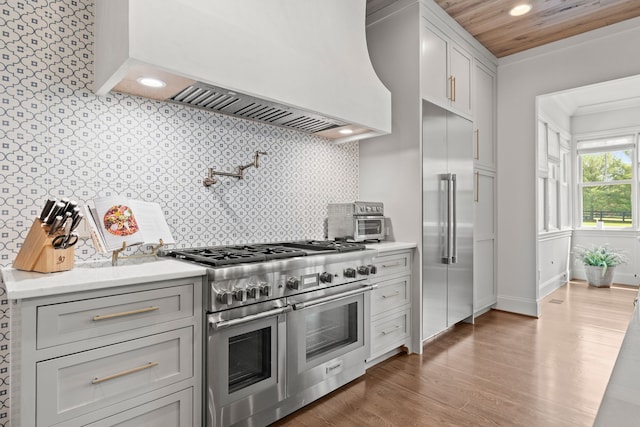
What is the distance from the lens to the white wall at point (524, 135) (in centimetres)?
370

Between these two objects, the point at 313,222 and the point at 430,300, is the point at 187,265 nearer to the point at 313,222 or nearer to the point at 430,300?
the point at 313,222

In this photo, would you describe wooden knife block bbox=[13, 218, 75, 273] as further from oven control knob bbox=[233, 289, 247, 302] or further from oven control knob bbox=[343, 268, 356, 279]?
oven control knob bbox=[343, 268, 356, 279]

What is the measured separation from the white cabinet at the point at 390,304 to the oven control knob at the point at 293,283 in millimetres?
778

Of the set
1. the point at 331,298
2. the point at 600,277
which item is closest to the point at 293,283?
the point at 331,298

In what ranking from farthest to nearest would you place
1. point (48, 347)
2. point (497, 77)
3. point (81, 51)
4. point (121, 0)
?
point (497, 77), point (81, 51), point (121, 0), point (48, 347)

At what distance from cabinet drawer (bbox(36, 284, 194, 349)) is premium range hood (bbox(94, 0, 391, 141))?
0.99 metres

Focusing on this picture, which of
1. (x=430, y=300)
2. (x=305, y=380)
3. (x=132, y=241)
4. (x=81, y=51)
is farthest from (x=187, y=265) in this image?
(x=430, y=300)

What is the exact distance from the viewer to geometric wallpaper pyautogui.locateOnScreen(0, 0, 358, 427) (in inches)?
63.9

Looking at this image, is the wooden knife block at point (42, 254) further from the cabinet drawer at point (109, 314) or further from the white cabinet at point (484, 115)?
the white cabinet at point (484, 115)

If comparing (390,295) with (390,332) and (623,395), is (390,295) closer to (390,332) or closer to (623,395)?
(390,332)

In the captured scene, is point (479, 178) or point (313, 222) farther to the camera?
point (479, 178)

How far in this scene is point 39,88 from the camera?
66.7 inches

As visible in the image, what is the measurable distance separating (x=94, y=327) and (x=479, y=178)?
3.76 meters

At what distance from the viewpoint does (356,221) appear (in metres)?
2.81
